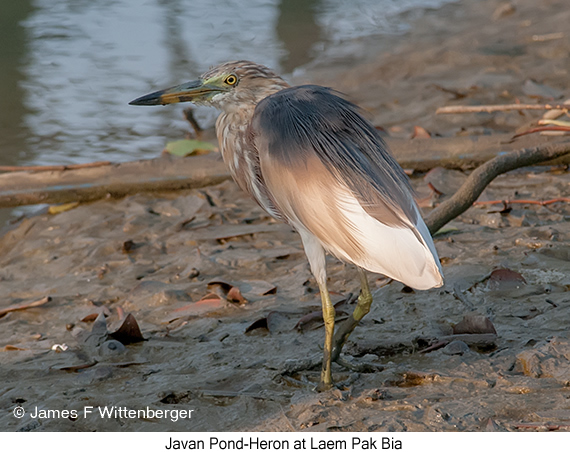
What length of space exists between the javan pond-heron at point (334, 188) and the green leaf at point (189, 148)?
91.4 inches

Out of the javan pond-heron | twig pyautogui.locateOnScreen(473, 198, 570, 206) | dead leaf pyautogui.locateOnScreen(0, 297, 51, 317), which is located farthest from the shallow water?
the javan pond-heron

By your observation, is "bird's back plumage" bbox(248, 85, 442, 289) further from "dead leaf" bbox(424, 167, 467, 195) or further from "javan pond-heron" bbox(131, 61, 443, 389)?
"dead leaf" bbox(424, 167, 467, 195)

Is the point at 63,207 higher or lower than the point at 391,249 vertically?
lower

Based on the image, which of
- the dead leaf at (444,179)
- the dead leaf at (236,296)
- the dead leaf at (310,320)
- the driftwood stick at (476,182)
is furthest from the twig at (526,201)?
the dead leaf at (236,296)

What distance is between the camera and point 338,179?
2.49 m

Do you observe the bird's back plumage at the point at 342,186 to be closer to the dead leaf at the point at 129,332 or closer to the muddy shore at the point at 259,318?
the muddy shore at the point at 259,318

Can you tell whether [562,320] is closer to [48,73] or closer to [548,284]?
[548,284]

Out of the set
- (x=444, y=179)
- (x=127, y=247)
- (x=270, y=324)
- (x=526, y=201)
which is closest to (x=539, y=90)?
(x=444, y=179)

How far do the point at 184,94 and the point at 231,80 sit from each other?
20 cm

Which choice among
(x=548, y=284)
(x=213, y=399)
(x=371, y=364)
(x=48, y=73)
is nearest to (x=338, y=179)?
(x=371, y=364)

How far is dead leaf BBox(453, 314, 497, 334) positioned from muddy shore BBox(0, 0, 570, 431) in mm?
52

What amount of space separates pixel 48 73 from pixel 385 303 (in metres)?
6.49

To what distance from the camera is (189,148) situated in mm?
5090

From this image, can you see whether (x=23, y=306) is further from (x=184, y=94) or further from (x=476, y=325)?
(x=476, y=325)
